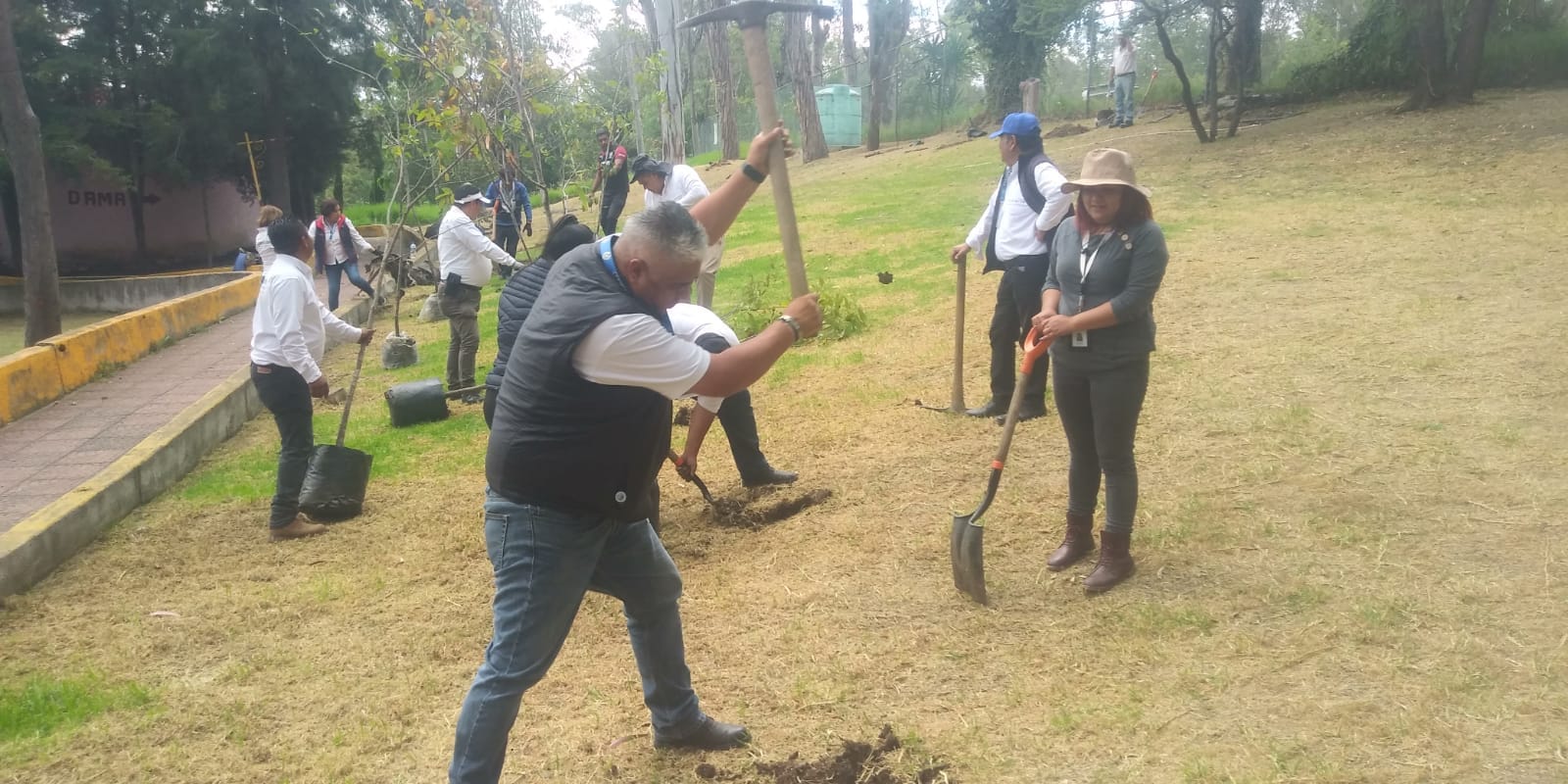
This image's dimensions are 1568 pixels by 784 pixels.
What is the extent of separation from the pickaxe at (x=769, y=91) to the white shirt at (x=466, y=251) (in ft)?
13.3

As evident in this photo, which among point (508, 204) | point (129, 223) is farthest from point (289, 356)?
point (129, 223)

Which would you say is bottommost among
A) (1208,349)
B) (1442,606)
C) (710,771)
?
(710,771)

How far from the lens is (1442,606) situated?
393 cm

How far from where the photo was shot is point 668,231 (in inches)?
115

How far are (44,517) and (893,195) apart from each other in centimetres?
A: 1424

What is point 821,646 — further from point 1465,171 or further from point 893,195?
point 893,195

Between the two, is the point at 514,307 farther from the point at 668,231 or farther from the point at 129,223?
the point at 129,223

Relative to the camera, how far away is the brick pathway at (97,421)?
7320 mm

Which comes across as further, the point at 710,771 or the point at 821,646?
the point at 821,646

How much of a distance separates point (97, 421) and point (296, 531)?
166 inches

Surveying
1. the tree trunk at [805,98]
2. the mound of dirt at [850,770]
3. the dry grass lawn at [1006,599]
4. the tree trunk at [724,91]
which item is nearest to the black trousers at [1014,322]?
the dry grass lawn at [1006,599]

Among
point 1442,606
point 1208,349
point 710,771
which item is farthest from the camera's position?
point 1208,349

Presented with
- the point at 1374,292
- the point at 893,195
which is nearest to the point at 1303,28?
the point at 893,195

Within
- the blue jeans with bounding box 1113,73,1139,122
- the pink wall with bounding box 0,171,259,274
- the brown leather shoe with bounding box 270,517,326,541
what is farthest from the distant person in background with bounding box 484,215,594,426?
the pink wall with bounding box 0,171,259,274
